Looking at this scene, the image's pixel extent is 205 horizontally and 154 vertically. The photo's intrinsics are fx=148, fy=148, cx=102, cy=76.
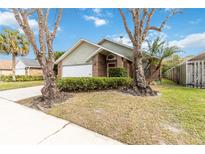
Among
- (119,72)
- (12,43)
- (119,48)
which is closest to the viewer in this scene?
(119,72)

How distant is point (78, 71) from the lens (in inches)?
669

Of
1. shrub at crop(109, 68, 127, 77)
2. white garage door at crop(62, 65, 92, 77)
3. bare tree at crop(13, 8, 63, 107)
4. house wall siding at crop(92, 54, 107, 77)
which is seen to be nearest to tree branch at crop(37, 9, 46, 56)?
bare tree at crop(13, 8, 63, 107)

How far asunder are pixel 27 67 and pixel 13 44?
299 inches

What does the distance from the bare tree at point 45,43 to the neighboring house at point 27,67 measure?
25.2 m

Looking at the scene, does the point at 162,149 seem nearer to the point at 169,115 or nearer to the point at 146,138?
the point at 146,138

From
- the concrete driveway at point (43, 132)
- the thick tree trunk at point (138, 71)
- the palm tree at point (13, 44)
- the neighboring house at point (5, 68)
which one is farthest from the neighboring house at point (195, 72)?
→ the neighboring house at point (5, 68)

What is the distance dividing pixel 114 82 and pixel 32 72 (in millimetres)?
25822

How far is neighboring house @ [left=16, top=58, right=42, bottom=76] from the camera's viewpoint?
29.4m

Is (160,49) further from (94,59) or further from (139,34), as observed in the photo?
(94,59)

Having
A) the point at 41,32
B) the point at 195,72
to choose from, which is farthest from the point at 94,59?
the point at 195,72

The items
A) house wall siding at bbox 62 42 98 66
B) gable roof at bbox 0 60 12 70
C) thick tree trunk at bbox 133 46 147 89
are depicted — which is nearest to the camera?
thick tree trunk at bbox 133 46 147 89

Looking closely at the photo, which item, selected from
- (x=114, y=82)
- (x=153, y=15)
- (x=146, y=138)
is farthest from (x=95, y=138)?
(x=153, y=15)

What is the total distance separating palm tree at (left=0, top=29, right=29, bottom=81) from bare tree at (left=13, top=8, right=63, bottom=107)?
1940 centimetres

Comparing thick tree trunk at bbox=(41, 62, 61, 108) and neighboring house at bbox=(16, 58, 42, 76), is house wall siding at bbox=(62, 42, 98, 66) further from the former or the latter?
neighboring house at bbox=(16, 58, 42, 76)
